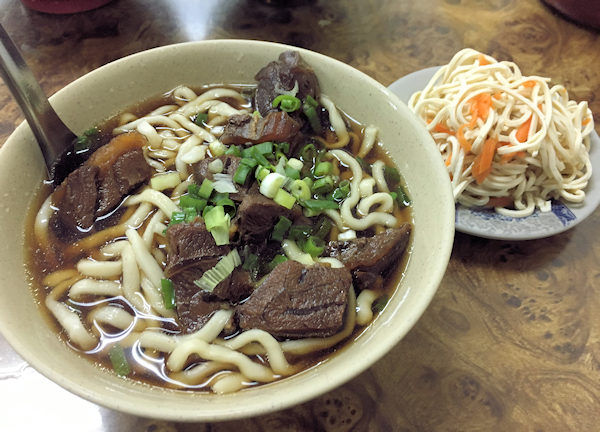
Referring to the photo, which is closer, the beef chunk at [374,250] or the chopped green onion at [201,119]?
the beef chunk at [374,250]

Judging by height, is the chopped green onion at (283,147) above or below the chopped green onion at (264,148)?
below

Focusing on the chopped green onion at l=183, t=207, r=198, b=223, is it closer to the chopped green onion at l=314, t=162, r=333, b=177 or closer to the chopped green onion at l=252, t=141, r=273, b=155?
the chopped green onion at l=252, t=141, r=273, b=155

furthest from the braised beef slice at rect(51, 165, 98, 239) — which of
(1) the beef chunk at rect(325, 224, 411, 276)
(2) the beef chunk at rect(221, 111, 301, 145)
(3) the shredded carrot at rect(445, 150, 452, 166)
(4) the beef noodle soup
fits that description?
(3) the shredded carrot at rect(445, 150, 452, 166)

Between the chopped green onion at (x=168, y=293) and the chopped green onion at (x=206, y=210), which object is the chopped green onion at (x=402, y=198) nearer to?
the chopped green onion at (x=206, y=210)

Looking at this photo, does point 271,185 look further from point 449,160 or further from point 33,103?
point 449,160

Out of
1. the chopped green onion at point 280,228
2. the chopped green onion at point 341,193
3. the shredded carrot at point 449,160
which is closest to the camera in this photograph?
the chopped green onion at point 280,228

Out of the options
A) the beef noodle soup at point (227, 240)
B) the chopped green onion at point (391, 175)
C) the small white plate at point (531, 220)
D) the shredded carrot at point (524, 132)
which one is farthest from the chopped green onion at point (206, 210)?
the shredded carrot at point (524, 132)

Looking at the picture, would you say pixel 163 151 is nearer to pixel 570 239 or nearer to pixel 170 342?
pixel 170 342

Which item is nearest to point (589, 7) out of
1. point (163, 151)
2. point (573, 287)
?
point (573, 287)

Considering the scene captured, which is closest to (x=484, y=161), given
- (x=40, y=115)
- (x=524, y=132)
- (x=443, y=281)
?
(x=524, y=132)
